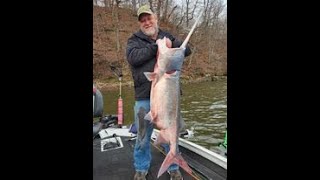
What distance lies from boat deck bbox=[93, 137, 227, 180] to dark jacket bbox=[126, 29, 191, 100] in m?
0.61

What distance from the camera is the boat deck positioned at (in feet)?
7.69

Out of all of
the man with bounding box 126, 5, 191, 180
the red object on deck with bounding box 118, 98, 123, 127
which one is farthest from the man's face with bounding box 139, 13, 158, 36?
the red object on deck with bounding box 118, 98, 123, 127

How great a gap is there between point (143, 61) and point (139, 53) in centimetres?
6

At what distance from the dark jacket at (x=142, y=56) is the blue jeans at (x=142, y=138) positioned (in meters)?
0.07

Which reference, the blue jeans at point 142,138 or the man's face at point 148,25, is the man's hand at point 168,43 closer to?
the man's face at point 148,25

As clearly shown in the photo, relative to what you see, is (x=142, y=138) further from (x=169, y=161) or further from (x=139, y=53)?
(x=139, y=53)

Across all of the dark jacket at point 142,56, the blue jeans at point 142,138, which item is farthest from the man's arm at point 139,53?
the blue jeans at point 142,138

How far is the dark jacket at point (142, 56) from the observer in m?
2.12

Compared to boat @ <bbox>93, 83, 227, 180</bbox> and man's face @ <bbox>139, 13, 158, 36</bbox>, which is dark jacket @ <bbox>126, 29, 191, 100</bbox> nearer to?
man's face @ <bbox>139, 13, 158, 36</bbox>

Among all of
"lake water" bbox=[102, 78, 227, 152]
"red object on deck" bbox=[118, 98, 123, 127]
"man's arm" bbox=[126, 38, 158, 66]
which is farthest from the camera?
"lake water" bbox=[102, 78, 227, 152]
